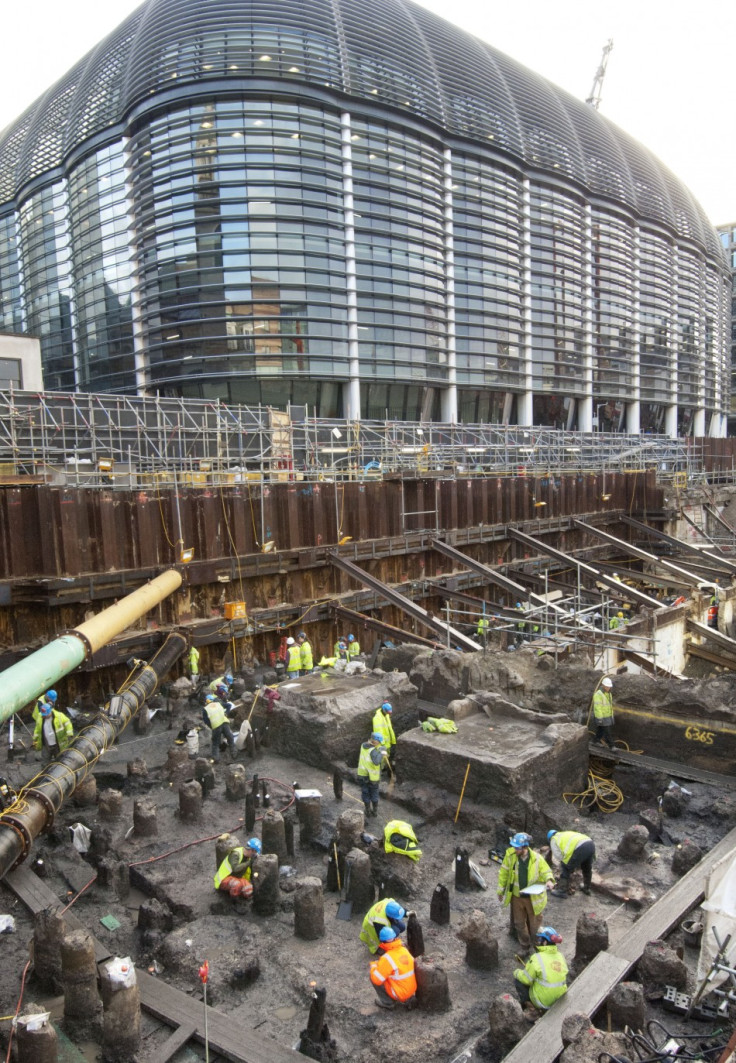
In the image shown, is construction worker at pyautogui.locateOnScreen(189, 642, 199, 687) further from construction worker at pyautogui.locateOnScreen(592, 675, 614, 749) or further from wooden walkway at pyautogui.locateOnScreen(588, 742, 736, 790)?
wooden walkway at pyautogui.locateOnScreen(588, 742, 736, 790)

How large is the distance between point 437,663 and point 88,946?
787 centimetres

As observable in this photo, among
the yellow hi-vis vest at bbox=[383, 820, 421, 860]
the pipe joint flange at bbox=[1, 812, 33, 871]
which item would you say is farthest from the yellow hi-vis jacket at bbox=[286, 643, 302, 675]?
the pipe joint flange at bbox=[1, 812, 33, 871]

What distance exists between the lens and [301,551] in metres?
18.2

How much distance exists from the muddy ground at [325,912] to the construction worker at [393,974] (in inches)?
6.5

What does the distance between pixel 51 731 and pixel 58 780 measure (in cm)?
270

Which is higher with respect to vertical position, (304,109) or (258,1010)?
(304,109)

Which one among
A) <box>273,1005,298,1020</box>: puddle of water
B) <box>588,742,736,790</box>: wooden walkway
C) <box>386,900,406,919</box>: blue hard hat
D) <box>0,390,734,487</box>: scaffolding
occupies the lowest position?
<box>588,742,736,790</box>: wooden walkway

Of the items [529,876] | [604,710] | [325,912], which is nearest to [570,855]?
[529,876]

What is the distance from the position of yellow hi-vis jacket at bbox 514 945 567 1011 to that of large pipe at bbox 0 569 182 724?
18.9 feet

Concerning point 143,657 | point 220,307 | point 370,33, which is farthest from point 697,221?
point 143,657

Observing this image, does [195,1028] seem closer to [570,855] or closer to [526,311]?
[570,855]

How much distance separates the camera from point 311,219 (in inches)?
1590

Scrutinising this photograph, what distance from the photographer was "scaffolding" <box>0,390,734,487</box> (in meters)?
17.3

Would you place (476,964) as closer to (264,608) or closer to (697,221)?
(264,608)
